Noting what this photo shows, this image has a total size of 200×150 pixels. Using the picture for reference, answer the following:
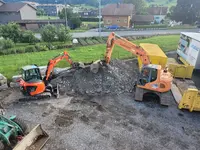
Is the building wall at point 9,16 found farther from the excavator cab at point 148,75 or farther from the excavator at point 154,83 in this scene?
the excavator at point 154,83

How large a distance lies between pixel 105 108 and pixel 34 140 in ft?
13.3

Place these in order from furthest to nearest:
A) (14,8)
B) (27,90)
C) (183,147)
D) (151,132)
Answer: (14,8)
(27,90)
(151,132)
(183,147)

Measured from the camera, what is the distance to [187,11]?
1633 inches

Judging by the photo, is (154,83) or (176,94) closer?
(154,83)

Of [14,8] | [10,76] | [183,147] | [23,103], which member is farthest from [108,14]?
[183,147]

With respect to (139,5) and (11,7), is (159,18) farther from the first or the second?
(11,7)

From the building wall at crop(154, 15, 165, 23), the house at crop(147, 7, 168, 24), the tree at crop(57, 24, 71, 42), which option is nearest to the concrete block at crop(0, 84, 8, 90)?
the tree at crop(57, 24, 71, 42)

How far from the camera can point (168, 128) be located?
8055 millimetres

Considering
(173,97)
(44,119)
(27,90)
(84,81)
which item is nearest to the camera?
(44,119)

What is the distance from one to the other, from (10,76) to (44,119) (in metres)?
6.15

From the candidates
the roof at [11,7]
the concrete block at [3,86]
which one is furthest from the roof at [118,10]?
the concrete block at [3,86]

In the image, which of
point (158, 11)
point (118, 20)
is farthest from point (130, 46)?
point (158, 11)

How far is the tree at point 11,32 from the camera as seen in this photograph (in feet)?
72.7

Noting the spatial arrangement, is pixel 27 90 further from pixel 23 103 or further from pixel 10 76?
pixel 10 76
